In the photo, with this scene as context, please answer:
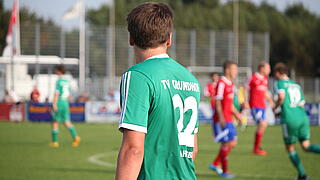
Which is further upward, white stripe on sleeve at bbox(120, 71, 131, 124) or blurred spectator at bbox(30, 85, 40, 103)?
white stripe on sleeve at bbox(120, 71, 131, 124)

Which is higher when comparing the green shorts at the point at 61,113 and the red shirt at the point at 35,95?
the green shorts at the point at 61,113

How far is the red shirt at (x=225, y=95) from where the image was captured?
11938 mm

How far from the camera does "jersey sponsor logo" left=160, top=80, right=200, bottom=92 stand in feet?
11.5

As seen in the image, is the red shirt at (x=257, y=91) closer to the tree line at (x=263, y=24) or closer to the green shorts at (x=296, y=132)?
the green shorts at (x=296, y=132)

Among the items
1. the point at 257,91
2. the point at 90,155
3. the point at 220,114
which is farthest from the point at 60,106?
the point at 220,114

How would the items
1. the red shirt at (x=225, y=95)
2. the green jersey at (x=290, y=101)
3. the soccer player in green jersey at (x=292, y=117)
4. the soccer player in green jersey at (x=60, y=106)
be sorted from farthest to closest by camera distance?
1. the soccer player in green jersey at (x=60, y=106)
2. the red shirt at (x=225, y=95)
3. the green jersey at (x=290, y=101)
4. the soccer player in green jersey at (x=292, y=117)

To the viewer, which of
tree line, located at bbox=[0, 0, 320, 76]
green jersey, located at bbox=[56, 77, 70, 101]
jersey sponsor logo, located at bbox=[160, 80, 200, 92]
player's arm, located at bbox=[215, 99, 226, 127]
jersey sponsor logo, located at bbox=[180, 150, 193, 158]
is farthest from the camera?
tree line, located at bbox=[0, 0, 320, 76]

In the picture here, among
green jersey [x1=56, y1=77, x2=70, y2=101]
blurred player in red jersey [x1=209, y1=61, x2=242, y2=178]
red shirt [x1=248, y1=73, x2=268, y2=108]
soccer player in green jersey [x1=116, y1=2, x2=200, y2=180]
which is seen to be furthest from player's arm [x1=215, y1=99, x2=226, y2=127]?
soccer player in green jersey [x1=116, y1=2, x2=200, y2=180]

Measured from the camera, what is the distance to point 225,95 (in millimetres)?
12242

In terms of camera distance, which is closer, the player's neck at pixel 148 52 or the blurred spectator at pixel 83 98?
the player's neck at pixel 148 52

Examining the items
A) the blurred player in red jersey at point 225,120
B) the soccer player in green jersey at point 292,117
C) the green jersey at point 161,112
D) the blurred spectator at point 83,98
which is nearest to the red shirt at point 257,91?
the blurred player in red jersey at point 225,120

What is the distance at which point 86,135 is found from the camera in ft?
71.7

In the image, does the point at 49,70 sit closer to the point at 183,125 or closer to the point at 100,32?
the point at 100,32

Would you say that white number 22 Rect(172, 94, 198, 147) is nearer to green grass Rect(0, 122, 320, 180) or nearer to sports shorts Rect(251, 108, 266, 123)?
green grass Rect(0, 122, 320, 180)
